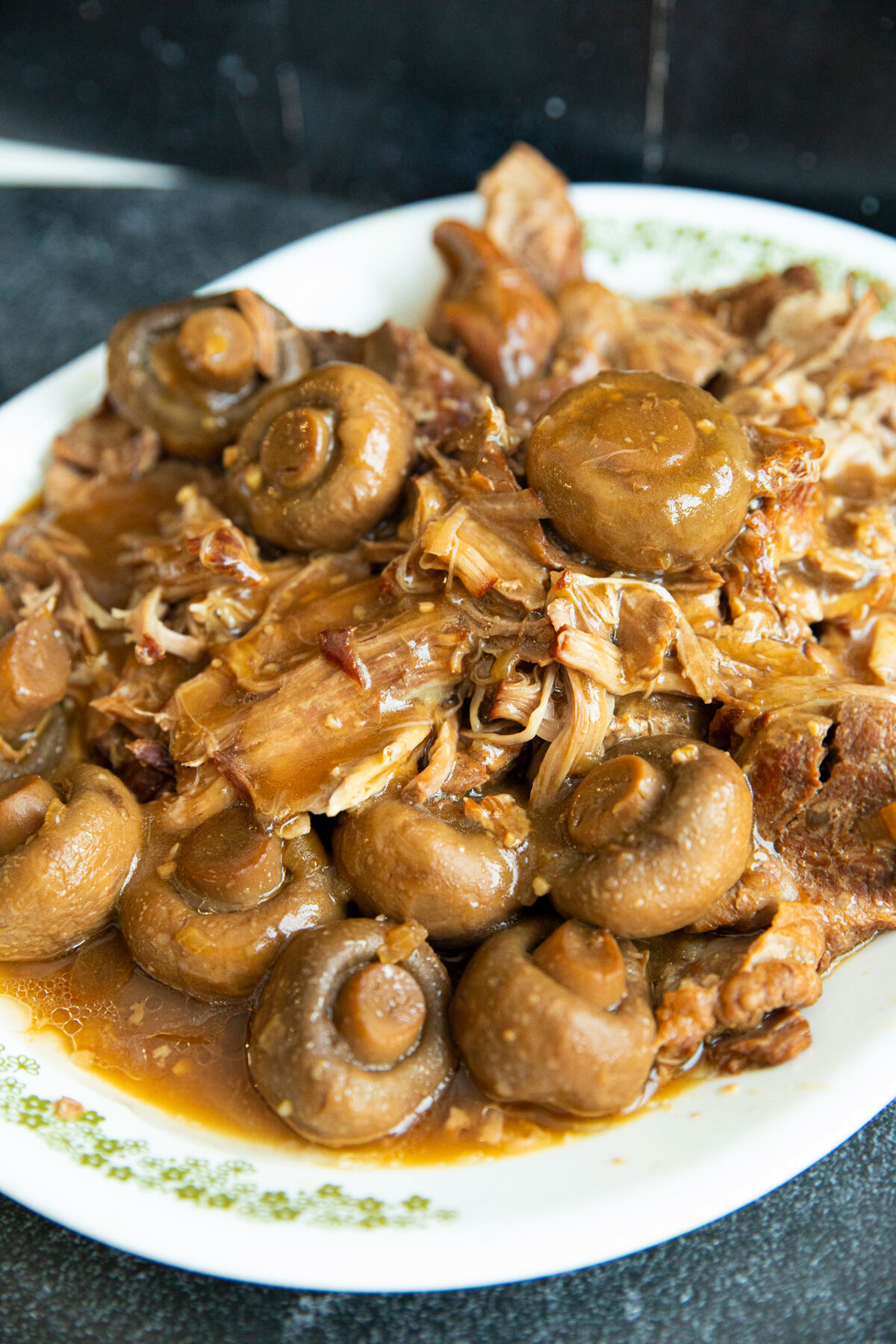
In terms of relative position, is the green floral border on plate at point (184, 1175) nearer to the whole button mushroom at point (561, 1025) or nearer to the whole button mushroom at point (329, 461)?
the whole button mushroom at point (561, 1025)

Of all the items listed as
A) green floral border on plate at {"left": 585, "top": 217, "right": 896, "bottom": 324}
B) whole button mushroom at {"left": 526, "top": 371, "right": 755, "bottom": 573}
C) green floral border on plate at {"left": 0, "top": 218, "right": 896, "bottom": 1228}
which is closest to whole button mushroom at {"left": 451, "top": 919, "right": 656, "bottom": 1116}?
green floral border on plate at {"left": 0, "top": 218, "right": 896, "bottom": 1228}

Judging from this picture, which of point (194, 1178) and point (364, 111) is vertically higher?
point (364, 111)

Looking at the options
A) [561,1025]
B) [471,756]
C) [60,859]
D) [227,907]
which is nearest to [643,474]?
[471,756]

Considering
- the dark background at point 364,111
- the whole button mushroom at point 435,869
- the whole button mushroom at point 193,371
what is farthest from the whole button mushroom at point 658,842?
the dark background at point 364,111

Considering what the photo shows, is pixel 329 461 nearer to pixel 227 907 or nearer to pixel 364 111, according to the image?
pixel 227 907

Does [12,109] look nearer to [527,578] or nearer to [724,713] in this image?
[527,578]

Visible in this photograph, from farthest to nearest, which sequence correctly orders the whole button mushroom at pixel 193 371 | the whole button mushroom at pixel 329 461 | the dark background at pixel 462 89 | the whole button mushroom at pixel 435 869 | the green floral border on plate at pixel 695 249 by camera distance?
the dark background at pixel 462 89 → the green floral border on plate at pixel 695 249 → the whole button mushroom at pixel 193 371 → the whole button mushroom at pixel 329 461 → the whole button mushroom at pixel 435 869
